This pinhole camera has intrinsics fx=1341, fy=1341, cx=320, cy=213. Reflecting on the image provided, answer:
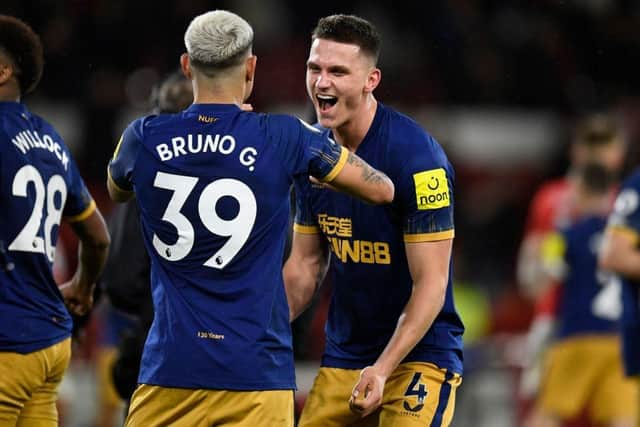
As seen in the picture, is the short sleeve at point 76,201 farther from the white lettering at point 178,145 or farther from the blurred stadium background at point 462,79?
the blurred stadium background at point 462,79

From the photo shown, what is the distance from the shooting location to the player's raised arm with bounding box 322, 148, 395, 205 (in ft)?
15.8

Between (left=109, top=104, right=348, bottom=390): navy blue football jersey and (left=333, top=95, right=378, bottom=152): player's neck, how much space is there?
1.94 feet

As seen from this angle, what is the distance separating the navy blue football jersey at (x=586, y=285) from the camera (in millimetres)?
9156

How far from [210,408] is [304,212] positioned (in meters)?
1.18

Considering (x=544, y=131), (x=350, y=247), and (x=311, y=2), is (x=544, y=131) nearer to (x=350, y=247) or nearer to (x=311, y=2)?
(x=311, y=2)

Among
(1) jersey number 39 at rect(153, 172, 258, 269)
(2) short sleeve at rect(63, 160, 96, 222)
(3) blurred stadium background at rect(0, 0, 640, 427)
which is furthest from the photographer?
(3) blurred stadium background at rect(0, 0, 640, 427)

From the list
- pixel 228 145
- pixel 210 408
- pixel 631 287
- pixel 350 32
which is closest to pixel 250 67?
pixel 228 145

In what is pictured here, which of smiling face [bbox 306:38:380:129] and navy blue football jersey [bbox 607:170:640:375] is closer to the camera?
smiling face [bbox 306:38:380:129]

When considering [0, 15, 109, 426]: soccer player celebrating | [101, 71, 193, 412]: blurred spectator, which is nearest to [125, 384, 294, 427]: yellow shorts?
[0, 15, 109, 426]: soccer player celebrating

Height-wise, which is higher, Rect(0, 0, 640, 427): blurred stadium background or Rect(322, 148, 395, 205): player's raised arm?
Rect(322, 148, 395, 205): player's raised arm

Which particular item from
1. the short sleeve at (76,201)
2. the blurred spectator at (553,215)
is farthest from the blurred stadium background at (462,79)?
the short sleeve at (76,201)

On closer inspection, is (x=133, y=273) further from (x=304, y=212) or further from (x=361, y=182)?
(x=361, y=182)

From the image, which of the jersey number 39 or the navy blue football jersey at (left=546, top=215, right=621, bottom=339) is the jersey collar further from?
the navy blue football jersey at (left=546, top=215, right=621, bottom=339)

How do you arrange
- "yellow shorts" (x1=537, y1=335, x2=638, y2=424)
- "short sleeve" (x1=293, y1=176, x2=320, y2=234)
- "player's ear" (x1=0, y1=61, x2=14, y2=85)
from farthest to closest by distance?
"yellow shorts" (x1=537, y1=335, x2=638, y2=424) → "short sleeve" (x1=293, y1=176, x2=320, y2=234) → "player's ear" (x1=0, y1=61, x2=14, y2=85)
